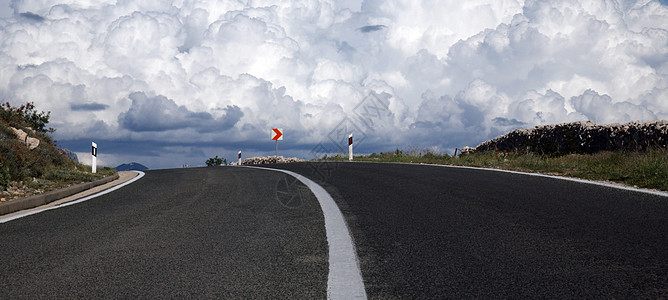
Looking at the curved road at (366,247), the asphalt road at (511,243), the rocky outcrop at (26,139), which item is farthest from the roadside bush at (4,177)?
the asphalt road at (511,243)

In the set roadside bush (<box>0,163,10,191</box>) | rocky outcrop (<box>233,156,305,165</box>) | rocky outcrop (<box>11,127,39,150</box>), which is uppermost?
rocky outcrop (<box>11,127,39,150</box>)

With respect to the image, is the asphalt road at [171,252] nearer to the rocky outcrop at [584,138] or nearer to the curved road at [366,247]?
the curved road at [366,247]

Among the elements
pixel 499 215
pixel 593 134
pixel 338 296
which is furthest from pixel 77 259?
pixel 593 134

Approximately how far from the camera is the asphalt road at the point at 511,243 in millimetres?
2875

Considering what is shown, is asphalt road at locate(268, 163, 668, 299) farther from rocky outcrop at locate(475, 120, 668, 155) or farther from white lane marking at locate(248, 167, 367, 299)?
rocky outcrop at locate(475, 120, 668, 155)

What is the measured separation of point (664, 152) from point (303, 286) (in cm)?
1198

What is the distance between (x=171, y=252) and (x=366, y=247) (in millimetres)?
1549

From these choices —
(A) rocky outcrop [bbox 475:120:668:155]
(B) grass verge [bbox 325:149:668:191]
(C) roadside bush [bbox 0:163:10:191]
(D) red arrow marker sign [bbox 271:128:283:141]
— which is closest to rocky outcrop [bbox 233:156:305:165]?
(D) red arrow marker sign [bbox 271:128:283:141]

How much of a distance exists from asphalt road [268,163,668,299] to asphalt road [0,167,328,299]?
504 mm

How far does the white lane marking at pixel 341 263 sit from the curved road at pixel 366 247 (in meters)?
0.06

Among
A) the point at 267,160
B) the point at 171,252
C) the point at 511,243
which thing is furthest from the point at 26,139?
the point at 267,160

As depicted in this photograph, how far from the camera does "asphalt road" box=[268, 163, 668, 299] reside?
2.88 meters

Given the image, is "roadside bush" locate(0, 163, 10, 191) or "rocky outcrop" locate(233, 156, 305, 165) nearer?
"roadside bush" locate(0, 163, 10, 191)

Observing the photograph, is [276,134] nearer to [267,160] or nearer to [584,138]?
[267,160]
